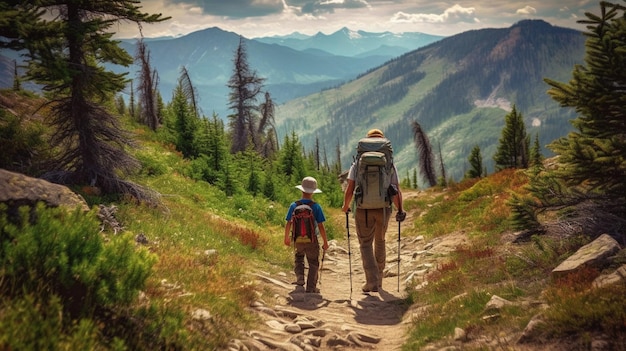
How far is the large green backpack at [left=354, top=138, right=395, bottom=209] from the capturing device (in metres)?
9.10

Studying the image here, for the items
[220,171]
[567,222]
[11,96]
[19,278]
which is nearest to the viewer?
[19,278]

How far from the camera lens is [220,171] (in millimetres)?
23141

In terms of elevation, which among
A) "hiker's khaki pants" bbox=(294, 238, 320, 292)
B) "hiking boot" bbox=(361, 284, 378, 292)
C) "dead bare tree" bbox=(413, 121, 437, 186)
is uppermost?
"hiker's khaki pants" bbox=(294, 238, 320, 292)

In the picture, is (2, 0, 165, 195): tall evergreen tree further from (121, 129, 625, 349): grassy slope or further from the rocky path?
the rocky path

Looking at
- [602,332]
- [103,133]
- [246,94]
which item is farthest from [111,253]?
[246,94]

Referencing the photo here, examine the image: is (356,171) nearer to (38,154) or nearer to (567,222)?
(567,222)

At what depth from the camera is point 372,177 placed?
915cm

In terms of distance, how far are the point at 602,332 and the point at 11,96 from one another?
25.2 m

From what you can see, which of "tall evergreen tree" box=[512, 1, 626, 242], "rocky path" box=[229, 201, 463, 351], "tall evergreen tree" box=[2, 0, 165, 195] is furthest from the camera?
"tall evergreen tree" box=[2, 0, 165, 195]

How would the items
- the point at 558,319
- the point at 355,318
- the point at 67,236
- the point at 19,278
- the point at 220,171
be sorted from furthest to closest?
1. the point at 220,171
2. the point at 355,318
3. the point at 558,319
4. the point at 67,236
5. the point at 19,278

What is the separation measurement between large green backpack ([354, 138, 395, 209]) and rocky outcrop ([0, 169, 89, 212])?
5307 mm

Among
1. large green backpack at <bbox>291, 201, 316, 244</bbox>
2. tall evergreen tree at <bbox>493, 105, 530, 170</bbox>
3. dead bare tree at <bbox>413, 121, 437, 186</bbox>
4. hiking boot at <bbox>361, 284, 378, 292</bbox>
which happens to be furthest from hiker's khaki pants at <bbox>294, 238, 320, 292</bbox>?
tall evergreen tree at <bbox>493, 105, 530, 170</bbox>

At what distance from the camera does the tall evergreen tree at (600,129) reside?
730 centimetres

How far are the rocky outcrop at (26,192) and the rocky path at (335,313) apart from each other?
3359 mm
